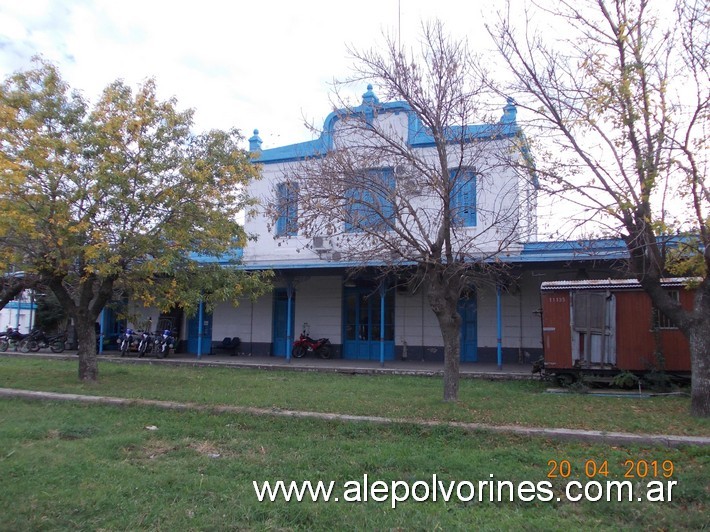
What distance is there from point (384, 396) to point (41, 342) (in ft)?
56.4

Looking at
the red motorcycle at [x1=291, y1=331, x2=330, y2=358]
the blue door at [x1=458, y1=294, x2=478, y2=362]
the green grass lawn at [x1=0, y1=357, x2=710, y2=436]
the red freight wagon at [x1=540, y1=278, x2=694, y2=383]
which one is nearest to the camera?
the green grass lawn at [x1=0, y1=357, x2=710, y2=436]

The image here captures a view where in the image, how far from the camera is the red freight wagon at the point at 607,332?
465 inches

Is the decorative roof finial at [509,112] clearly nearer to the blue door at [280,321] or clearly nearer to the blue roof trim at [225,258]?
the blue roof trim at [225,258]

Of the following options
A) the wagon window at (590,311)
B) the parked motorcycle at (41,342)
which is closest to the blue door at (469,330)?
the wagon window at (590,311)

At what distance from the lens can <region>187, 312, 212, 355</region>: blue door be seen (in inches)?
856

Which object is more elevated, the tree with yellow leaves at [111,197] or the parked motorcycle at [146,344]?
the tree with yellow leaves at [111,197]

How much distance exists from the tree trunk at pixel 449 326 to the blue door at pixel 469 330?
869cm

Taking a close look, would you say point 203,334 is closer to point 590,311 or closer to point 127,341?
point 127,341

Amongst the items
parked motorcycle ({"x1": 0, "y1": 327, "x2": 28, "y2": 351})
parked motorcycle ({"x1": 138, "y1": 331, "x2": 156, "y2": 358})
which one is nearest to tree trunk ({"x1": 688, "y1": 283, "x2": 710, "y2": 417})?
parked motorcycle ({"x1": 138, "y1": 331, "x2": 156, "y2": 358})

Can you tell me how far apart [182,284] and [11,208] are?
3.47 m

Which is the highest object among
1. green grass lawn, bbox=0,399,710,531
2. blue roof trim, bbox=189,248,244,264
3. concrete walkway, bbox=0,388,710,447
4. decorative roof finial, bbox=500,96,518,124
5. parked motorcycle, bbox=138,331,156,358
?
decorative roof finial, bbox=500,96,518,124

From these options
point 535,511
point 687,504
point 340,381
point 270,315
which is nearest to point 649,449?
point 687,504

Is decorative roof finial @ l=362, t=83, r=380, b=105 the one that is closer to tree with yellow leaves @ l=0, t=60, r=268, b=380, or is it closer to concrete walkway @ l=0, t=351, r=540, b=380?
tree with yellow leaves @ l=0, t=60, r=268, b=380

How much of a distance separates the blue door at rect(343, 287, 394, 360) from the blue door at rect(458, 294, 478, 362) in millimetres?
2497
